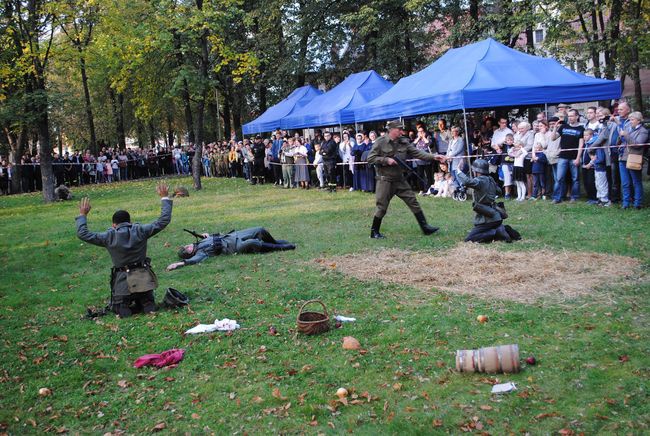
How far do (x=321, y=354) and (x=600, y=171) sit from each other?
9.44m

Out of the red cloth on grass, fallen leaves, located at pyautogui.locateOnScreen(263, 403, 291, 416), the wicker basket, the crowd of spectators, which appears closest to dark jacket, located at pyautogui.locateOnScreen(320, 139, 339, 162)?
the crowd of spectators

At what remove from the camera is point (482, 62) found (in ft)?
55.6

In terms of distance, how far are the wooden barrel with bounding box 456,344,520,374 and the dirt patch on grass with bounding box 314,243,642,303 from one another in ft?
6.57

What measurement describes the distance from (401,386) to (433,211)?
9.38 meters

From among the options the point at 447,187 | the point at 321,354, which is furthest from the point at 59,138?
the point at 321,354

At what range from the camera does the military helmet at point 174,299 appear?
318 inches

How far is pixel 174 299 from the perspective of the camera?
8.09m

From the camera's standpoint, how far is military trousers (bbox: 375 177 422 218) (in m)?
11.5

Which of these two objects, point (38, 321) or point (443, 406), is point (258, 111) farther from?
point (443, 406)

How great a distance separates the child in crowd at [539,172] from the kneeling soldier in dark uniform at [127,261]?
31.3 ft

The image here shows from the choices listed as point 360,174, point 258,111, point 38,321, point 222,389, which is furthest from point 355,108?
point 258,111

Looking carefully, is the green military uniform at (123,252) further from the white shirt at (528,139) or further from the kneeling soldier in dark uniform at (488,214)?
the white shirt at (528,139)

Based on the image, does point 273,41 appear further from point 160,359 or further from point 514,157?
point 160,359

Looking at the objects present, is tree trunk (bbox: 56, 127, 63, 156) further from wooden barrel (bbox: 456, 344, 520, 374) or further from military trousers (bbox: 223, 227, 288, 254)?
wooden barrel (bbox: 456, 344, 520, 374)
